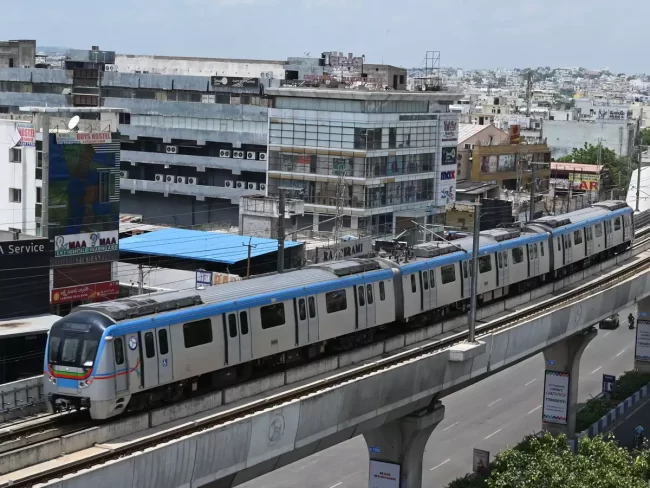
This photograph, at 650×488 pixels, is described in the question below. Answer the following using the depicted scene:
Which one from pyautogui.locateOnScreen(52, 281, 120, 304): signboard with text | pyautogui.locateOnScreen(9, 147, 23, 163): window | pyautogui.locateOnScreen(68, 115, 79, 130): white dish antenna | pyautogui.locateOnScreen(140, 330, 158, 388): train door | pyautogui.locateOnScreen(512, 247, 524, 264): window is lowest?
pyautogui.locateOnScreen(52, 281, 120, 304): signboard with text

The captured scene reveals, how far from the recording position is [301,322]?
1110 inches

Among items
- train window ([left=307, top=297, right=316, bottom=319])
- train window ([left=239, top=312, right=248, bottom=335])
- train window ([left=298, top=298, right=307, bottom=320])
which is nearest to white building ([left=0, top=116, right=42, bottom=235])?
A: train window ([left=307, top=297, right=316, bottom=319])

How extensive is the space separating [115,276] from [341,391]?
23.0 meters

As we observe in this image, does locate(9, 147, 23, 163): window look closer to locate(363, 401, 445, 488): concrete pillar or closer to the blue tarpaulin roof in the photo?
the blue tarpaulin roof

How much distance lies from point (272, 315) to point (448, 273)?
1062 cm

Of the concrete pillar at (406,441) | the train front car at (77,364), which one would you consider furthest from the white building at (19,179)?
the train front car at (77,364)

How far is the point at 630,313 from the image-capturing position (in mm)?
69125

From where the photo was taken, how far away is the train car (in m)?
22.2

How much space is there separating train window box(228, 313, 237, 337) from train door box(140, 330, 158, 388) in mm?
2570

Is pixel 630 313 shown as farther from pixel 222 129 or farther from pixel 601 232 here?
pixel 222 129

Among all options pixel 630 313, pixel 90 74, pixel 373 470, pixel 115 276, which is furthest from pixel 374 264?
pixel 90 74

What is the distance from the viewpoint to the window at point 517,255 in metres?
41.2

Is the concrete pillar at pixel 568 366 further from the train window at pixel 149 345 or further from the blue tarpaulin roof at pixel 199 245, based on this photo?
the train window at pixel 149 345

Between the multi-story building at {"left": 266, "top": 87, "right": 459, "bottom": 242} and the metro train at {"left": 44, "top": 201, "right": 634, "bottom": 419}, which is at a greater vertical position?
the multi-story building at {"left": 266, "top": 87, "right": 459, "bottom": 242}
